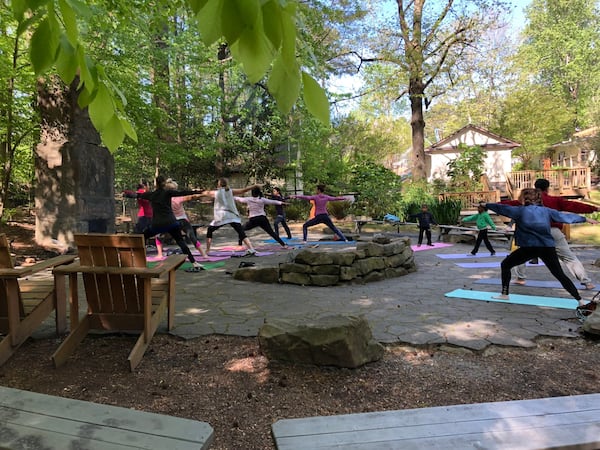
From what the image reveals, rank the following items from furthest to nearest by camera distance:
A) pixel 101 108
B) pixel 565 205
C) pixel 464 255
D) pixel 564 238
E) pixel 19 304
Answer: pixel 464 255, pixel 564 238, pixel 565 205, pixel 19 304, pixel 101 108

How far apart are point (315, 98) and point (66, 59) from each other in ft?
4.09

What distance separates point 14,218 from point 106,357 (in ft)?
40.8

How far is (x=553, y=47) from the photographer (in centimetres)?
4775

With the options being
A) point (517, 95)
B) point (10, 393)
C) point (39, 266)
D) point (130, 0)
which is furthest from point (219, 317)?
point (517, 95)

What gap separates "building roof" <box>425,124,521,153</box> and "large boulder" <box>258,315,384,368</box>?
29.8 m

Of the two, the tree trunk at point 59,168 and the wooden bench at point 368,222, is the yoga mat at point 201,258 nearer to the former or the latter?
the tree trunk at point 59,168

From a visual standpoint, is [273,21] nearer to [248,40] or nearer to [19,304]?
[248,40]

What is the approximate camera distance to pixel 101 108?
1.86m

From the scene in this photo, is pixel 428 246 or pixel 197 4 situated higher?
pixel 197 4

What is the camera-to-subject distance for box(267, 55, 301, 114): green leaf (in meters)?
1.29

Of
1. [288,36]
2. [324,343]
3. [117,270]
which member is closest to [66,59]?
[288,36]

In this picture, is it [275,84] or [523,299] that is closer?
[275,84]

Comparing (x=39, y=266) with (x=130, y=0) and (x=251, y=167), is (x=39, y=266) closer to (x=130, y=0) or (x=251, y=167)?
(x=130, y=0)

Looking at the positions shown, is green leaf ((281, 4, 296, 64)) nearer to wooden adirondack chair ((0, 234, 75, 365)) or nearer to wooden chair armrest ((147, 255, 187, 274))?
wooden chair armrest ((147, 255, 187, 274))
